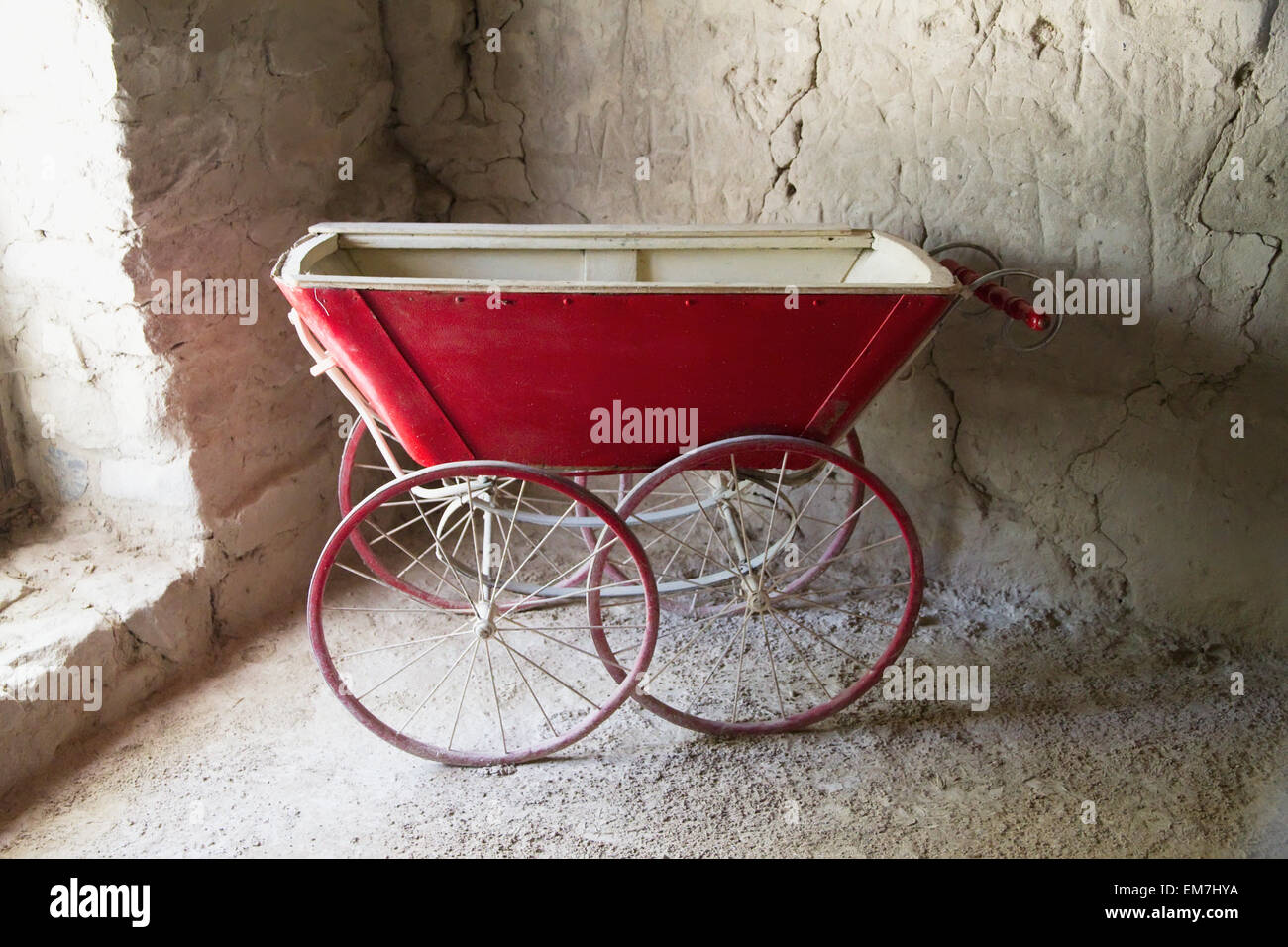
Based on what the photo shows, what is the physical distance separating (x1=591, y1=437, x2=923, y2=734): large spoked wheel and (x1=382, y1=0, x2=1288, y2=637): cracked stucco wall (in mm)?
235

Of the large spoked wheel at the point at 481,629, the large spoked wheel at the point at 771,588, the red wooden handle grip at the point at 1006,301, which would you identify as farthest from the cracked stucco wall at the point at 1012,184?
the large spoked wheel at the point at 481,629

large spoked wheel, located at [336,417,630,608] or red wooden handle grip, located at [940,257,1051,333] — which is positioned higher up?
red wooden handle grip, located at [940,257,1051,333]

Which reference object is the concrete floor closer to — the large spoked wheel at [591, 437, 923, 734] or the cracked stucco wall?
the large spoked wheel at [591, 437, 923, 734]

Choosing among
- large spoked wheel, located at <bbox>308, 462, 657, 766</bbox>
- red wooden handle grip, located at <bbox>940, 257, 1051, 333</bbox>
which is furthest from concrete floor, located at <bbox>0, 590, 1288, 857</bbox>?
red wooden handle grip, located at <bbox>940, 257, 1051, 333</bbox>

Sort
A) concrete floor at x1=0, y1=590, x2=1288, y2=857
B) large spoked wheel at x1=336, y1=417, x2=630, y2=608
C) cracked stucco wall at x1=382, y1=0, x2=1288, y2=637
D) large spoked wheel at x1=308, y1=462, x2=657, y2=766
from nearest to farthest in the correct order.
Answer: concrete floor at x1=0, y1=590, x2=1288, y2=857 < large spoked wheel at x1=308, y1=462, x2=657, y2=766 < cracked stucco wall at x1=382, y1=0, x2=1288, y2=637 < large spoked wheel at x1=336, y1=417, x2=630, y2=608

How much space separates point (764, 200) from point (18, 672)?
239 cm

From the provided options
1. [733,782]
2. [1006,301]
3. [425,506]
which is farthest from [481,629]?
[1006,301]

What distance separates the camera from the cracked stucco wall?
287 centimetres

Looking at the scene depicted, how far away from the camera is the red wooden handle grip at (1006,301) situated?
2.49 meters

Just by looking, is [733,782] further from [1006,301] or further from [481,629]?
[1006,301]

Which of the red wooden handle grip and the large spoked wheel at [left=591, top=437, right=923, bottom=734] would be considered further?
the large spoked wheel at [left=591, top=437, right=923, bottom=734]

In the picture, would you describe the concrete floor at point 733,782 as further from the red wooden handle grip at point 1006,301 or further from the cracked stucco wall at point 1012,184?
the red wooden handle grip at point 1006,301

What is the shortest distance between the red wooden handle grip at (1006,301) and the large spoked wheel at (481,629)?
1.04m

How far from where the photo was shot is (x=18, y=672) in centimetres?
262
